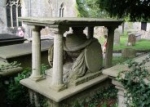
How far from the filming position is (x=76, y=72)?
482 centimetres

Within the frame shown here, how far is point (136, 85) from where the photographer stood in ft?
10.4

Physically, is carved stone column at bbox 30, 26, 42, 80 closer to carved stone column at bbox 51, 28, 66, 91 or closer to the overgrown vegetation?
the overgrown vegetation

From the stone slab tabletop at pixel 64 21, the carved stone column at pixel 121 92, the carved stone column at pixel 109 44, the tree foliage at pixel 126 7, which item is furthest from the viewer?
the tree foliage at pixel 126 7

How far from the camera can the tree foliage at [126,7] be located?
293 inches

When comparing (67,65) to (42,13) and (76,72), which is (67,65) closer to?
(76,72)

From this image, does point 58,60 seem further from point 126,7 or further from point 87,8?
point 87,8

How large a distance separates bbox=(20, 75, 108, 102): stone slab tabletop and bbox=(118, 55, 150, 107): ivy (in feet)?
4.43

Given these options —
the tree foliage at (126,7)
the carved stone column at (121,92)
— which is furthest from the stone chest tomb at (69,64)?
the tree foliage at (126,7)

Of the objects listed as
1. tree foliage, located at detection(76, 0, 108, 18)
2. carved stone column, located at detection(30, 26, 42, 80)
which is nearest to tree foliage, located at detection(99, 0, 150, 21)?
carved stone column, located at detection(30, 26, 42, 80)

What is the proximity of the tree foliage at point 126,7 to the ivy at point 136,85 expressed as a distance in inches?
175

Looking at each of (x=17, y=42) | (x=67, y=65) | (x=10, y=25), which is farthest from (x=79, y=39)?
(x=10, y=25)

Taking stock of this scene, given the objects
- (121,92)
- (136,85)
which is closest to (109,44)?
(121,92)

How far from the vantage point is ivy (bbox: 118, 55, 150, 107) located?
3000 millimetres

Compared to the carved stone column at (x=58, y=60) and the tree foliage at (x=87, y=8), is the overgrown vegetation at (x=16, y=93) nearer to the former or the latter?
the carved stone column at (x=58, y=60)
